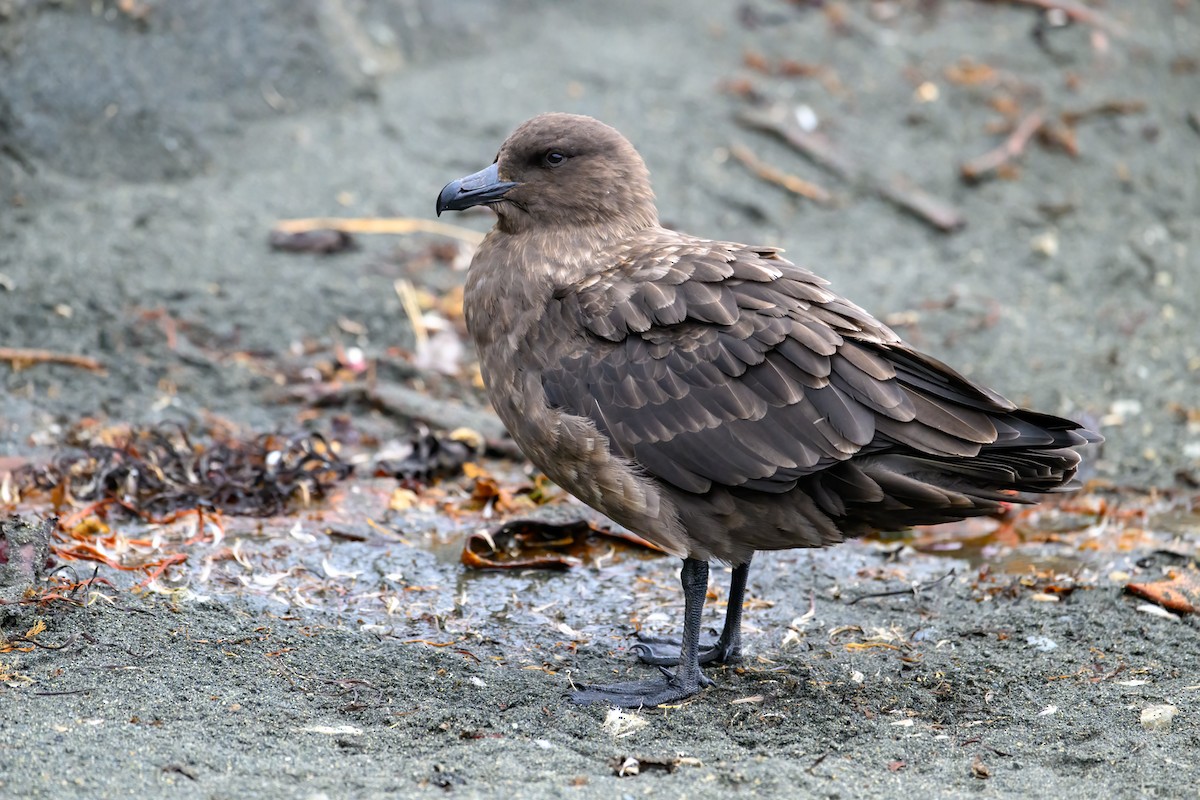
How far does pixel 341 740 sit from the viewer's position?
391 cm

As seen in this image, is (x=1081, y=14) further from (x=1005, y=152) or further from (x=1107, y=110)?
(x=1005, y=152)

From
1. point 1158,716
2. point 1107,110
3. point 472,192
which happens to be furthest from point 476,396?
point 1107,110

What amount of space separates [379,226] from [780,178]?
2.85 m

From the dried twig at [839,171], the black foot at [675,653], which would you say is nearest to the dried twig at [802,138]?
the dried twig at [839,171]

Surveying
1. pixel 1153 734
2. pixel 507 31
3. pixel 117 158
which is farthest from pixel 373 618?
pixel 507 31

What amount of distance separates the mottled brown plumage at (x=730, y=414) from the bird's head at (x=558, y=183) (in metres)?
0.36

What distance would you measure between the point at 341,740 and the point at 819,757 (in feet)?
4.70

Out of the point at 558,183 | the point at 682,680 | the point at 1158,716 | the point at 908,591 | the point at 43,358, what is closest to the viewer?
the point at 1158,716

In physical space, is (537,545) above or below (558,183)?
below

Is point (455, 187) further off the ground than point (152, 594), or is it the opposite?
point (455, 187)

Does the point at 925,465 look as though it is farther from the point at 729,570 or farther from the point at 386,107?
the point at 386,107

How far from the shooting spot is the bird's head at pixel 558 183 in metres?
5.28

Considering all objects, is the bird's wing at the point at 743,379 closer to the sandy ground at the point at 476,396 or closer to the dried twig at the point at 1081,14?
the sandy ground at the point at 476,396

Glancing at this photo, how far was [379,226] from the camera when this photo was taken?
8.21 metres
